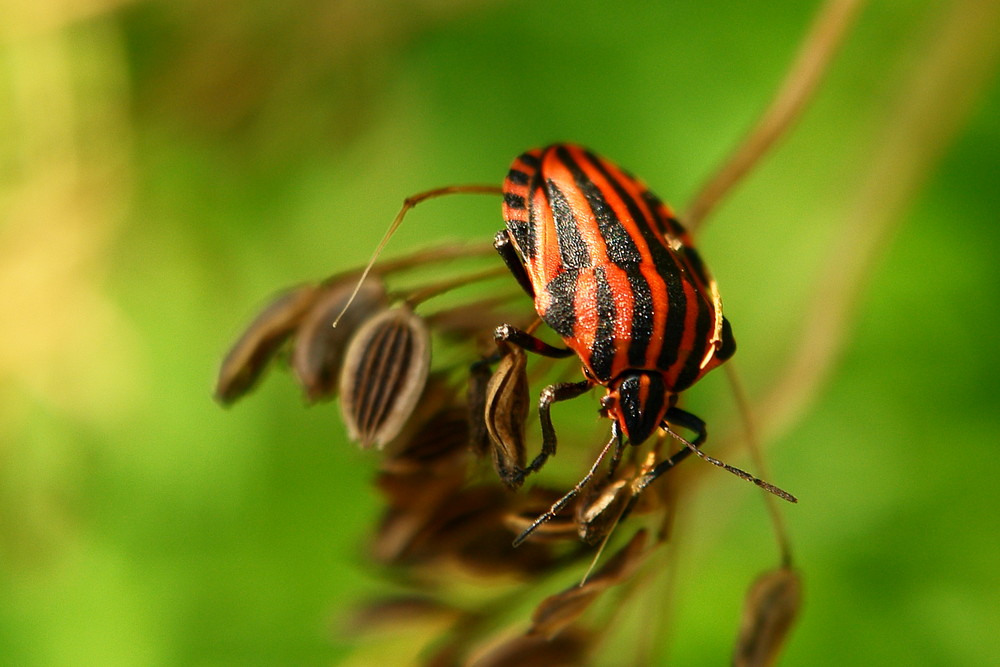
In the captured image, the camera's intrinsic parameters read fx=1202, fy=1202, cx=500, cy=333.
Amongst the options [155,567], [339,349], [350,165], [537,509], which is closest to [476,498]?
[537,509]

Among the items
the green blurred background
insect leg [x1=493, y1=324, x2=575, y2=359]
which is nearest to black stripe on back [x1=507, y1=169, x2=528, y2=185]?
insect leg [x1=493, y1=324, x2=575, y2=359]

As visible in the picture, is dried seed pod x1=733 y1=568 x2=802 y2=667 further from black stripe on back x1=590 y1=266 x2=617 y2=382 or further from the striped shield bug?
black stripe on back x1=590 y1=266 x2=617 y2=382

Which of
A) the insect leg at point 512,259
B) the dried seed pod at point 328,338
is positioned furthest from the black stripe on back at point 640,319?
the dried seed pod at point 328,338

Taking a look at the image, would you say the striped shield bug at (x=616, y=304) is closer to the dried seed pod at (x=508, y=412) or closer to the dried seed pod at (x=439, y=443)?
the dried seed pod at (x=508, y=412)

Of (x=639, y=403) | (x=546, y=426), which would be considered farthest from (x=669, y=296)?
(x=546, y=426)

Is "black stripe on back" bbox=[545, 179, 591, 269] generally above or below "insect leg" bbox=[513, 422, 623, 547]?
above

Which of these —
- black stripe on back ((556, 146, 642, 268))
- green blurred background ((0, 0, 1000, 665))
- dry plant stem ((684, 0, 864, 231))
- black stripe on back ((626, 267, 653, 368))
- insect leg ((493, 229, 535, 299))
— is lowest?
green blurred background ((0, 0, 1000, 665))
